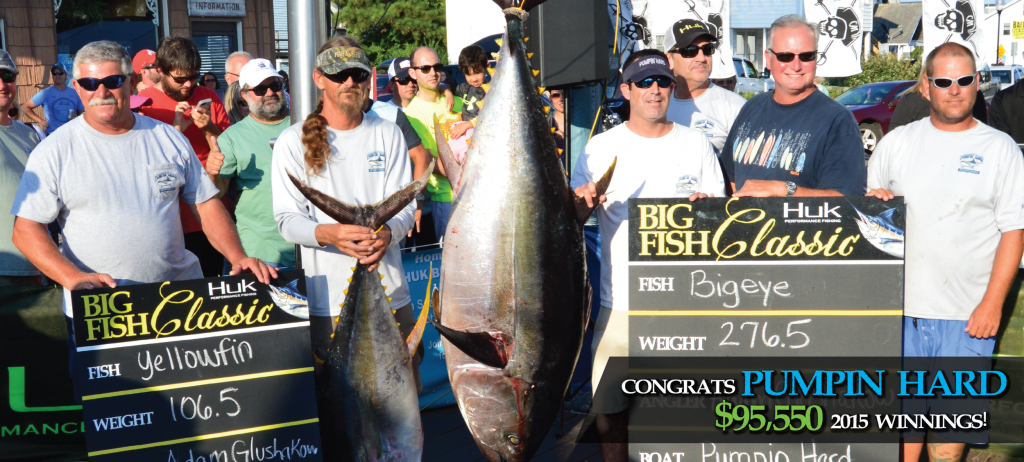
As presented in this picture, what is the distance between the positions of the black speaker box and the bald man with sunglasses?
0.98 metres

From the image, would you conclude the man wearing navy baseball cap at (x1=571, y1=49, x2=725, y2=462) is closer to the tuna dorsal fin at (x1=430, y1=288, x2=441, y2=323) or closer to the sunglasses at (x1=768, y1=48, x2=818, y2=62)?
the sunglasses at (x1=768, y1=48, x2=818, y2=62)

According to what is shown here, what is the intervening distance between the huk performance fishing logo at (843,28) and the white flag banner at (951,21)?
1.68 meters

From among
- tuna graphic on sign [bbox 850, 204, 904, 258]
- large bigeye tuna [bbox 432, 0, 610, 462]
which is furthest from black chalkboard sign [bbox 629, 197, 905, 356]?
large bigeye tuna [bbox 432, 0, 610, 462]

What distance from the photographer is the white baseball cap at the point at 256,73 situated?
3.86 meters

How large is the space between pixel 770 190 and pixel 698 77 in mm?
1460

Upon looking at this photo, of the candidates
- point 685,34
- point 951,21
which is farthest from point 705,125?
point 951,21

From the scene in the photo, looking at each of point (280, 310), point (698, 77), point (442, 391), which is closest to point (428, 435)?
point (442, 391)

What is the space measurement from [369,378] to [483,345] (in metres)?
0.55

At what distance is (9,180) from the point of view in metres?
3.57

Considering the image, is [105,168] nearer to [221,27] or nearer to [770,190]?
[770,190]

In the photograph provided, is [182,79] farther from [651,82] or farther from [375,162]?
[651,82]

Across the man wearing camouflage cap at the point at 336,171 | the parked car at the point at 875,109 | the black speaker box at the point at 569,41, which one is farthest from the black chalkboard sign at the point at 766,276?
the parked car at the point at 875,109

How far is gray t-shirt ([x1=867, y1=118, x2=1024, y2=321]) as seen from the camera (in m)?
2.85

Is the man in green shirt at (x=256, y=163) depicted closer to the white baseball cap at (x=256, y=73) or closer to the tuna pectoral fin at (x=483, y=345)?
the white baseball cap at (x=256, y=73)
